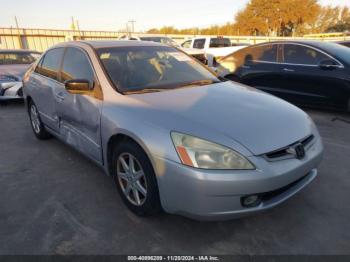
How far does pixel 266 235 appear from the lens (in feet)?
8.12

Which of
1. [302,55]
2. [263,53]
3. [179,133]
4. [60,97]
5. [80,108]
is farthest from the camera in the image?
[263,53]

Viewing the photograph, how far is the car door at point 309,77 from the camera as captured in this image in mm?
5613

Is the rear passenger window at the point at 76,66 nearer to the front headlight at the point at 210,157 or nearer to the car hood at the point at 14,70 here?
the front headlight at the point at 210,157

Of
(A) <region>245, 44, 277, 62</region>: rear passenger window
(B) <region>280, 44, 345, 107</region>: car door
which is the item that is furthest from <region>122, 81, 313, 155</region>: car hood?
(A) <region>245, 44, 277, 62</region>: rear passenger window

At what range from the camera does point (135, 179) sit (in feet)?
8.67

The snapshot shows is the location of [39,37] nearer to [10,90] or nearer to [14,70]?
[14,70]

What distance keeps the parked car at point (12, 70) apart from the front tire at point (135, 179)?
6068 mm

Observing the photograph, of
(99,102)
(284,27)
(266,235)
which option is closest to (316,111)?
(266,235)

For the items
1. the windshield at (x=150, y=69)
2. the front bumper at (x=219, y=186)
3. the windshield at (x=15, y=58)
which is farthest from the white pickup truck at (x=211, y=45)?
the front bumper at (x=219, y=186)

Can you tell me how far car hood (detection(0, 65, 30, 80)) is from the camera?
25.8ft

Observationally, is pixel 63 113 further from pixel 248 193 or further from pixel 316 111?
pixel 316 111

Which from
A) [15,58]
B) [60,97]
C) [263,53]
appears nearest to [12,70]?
[15,58]

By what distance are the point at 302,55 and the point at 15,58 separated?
7936 mm

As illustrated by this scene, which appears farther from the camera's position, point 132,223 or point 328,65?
point 328,65
